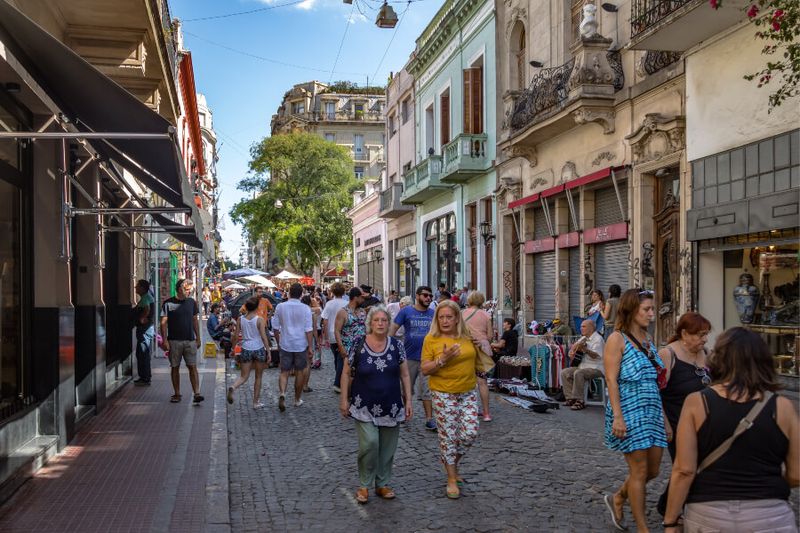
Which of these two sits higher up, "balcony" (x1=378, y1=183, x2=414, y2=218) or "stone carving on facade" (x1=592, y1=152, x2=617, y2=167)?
"balcony" (x1=378, y1=183, x2=414, y2=218)

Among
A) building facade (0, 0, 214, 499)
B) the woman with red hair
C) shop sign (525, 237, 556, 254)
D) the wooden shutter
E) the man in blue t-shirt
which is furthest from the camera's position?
the wooden shutter

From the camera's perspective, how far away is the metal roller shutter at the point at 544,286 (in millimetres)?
19953

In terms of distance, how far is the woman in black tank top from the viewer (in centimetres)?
331

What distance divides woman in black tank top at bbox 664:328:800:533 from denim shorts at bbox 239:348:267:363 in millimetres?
8723

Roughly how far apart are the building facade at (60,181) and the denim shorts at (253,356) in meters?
1.95

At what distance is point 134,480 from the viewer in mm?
7125

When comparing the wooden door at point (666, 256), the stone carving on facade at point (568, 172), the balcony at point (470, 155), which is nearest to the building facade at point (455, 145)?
the balcony at point (470, 155)

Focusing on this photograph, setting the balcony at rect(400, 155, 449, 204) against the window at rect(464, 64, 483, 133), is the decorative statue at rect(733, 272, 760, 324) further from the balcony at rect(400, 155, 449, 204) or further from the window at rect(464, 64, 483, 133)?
the balcony at rect(400, 155, 449, 204)

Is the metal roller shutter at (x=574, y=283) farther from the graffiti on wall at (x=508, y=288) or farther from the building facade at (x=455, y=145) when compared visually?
the graffiti on wall at (x=508, y=288)

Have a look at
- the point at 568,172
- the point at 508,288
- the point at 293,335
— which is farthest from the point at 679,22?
the point at 508,288

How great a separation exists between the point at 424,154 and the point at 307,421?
21529mm

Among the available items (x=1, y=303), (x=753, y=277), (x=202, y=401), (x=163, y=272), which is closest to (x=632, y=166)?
(x=753, y=277)

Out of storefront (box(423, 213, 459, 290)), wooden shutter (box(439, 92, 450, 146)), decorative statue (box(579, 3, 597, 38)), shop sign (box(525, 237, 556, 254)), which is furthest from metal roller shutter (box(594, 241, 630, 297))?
wooden shutter (box(439, 92, 450, 146))

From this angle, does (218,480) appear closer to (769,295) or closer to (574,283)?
(769,295)
